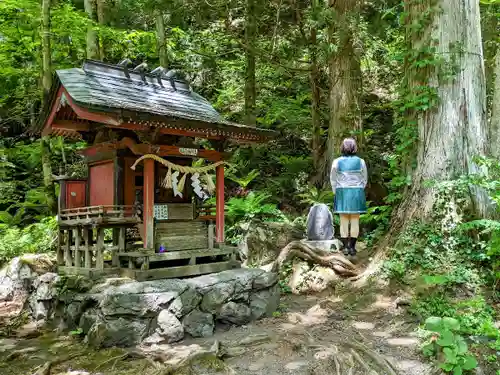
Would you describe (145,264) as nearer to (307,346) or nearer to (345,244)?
(307,346)

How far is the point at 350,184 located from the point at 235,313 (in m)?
3.43

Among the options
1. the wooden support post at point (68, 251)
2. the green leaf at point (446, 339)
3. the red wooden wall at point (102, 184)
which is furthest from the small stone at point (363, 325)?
the wooden support post at point (68, 251)

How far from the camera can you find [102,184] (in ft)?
26.4

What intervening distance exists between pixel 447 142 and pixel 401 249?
2.02m

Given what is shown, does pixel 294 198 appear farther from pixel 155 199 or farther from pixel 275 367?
pixel 275 367

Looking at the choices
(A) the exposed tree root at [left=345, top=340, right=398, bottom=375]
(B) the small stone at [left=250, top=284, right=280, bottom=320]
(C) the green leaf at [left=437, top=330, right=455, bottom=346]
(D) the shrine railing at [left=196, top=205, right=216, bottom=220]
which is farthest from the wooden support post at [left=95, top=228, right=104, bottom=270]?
(C) the green leaf at [left=437, top=330, right=455, bottom=346]

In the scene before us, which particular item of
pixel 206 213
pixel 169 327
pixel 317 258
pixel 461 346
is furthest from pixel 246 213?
pixel 461 346

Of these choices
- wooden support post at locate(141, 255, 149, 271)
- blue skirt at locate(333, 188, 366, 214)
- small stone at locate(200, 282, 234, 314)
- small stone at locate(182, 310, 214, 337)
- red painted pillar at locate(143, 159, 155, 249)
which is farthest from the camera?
blue skirt at locate(333, 188, 366, 214)

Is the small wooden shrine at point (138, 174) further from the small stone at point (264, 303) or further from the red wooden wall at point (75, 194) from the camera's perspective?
the small stone at point (264, 303)

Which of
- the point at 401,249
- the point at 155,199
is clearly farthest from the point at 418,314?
the point at 155,199

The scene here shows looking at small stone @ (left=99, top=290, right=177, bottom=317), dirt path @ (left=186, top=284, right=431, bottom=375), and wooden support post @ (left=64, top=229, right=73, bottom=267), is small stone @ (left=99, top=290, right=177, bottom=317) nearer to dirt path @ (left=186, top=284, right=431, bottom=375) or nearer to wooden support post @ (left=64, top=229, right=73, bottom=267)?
dirt path @ (left=186, top=284, right=431, bottom=375)

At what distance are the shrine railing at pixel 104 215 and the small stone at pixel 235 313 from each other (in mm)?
2123

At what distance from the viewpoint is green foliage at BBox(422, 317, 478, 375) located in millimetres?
4695

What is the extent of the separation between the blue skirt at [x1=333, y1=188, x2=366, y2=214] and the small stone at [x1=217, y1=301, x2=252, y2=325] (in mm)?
2810
